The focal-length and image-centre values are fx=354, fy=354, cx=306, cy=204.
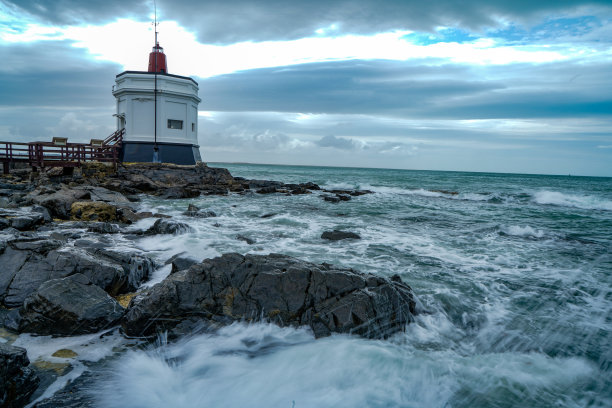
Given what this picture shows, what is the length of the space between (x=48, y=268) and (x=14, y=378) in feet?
7.34

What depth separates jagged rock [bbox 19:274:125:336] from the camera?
13.2 ft

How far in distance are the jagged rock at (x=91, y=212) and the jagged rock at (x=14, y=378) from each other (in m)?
8.31

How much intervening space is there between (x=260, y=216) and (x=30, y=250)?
866 centimetres

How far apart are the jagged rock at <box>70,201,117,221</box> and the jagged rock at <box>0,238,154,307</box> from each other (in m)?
5.37

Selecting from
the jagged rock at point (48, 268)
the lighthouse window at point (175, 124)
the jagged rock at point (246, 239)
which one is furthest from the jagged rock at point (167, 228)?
the lighthouse window at point (175, 124)

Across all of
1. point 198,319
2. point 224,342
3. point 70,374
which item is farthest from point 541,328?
point 70,374

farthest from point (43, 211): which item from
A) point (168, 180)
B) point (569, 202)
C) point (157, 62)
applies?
point (569, 202)

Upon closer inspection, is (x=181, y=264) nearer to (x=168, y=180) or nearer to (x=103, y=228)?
(x=103, y=228)

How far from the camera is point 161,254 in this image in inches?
300

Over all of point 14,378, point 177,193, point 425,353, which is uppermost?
point 177,193

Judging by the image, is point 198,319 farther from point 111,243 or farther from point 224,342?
point 111,243

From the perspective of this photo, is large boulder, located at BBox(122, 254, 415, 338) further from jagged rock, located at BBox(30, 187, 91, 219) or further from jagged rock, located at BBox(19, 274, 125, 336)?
jagged rock, located at BBox(30, 187, 91, 219)

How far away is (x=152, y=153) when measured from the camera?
23750 mm

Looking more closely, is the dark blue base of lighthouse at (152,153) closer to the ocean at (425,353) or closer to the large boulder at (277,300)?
the ocean at (425,353)
